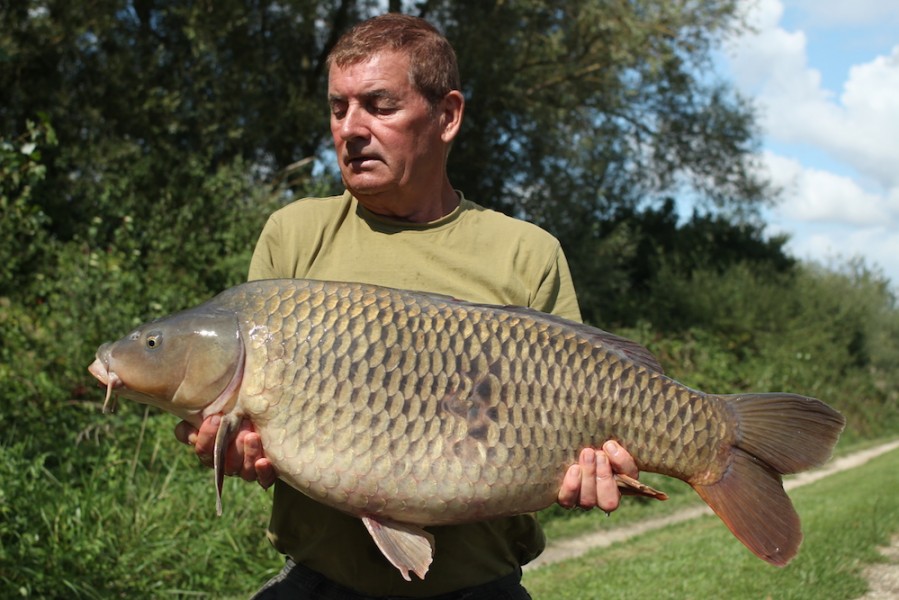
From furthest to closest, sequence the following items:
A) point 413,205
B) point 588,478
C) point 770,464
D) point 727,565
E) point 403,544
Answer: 1. point 727,565
2. point 413,205
3. point 770,464
4. point 588,478
5. point 403,544

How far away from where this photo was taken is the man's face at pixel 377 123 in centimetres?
210

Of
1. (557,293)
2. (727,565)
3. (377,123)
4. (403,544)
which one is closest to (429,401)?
(403,544)

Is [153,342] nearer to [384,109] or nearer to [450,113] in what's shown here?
[384,109]

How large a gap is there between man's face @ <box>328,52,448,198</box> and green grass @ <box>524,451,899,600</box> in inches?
144

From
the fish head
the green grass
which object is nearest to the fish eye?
the fish head

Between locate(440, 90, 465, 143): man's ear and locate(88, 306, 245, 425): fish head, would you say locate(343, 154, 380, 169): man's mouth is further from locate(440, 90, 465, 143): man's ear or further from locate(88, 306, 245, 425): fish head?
locate(88, 306, 245, 425): fish head

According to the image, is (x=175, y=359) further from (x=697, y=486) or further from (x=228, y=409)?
(x=697, y=486)

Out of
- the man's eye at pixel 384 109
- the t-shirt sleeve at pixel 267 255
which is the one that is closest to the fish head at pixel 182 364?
the t-shirt sleeve at pixel 267 255

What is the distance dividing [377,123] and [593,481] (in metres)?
0.90

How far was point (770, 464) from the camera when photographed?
208 centimetres

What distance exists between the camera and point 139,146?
9797mm

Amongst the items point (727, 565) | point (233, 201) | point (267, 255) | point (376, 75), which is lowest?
point (727, 565)

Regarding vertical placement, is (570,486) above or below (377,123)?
below

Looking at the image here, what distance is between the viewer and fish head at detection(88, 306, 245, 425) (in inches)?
74.8
